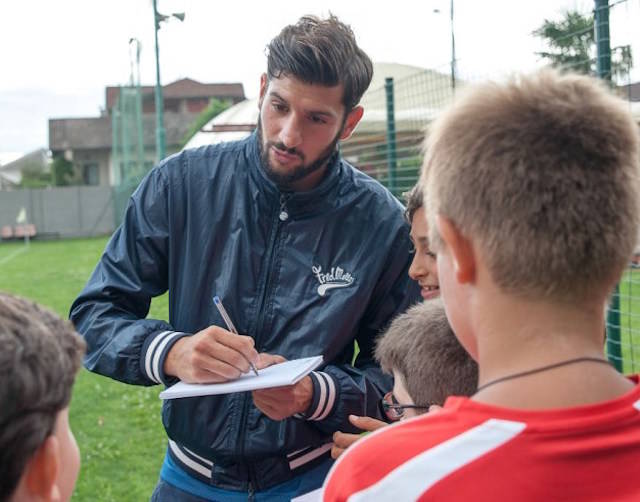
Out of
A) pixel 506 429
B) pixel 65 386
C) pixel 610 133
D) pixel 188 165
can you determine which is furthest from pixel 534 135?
pixel 188 165

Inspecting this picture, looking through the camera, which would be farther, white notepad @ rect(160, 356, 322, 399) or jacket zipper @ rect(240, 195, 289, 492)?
jacket zipper @ rect(240, 195, 289, 492)

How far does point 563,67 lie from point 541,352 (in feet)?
2.04

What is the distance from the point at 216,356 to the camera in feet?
6.91

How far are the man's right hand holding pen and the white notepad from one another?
22mm

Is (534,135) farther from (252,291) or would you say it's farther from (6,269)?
(6,269)

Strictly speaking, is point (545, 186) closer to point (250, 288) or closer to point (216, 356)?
point (216, 356)

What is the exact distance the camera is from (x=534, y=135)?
1.19 m

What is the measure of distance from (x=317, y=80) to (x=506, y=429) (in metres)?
1.64

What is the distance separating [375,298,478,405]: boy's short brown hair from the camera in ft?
5.39

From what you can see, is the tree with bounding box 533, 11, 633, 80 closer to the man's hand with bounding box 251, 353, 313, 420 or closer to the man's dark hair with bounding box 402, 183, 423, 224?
the man's dark hair with bounding box 402, 183, 423, 224

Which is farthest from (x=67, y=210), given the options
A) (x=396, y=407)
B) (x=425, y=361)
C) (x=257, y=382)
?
(x=425, y=361)

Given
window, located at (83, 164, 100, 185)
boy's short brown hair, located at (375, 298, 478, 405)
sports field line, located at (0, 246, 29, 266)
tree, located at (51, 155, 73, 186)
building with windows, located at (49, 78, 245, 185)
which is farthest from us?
building with windows, located at (49, 78, 245, 185)

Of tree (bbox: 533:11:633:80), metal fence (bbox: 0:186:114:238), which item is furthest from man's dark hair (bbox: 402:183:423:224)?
metal fence (bbox: 0:186:114:238)

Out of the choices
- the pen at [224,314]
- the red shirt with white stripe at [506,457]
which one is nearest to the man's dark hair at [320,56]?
the pen at [224,314]
